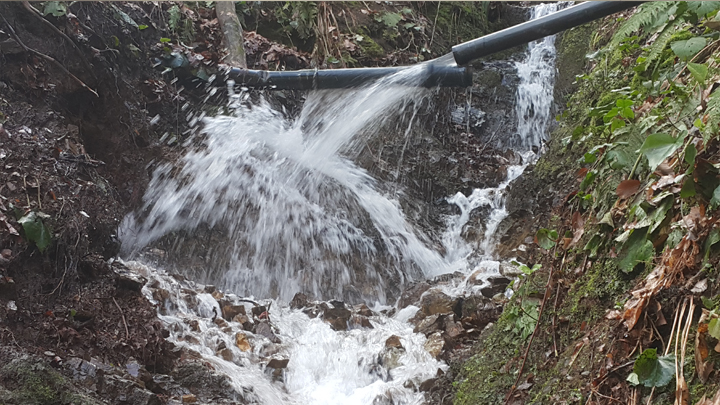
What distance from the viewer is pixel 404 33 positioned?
365 inches

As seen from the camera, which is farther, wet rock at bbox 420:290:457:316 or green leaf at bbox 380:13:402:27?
green leaf at bbox 380:13:402:27

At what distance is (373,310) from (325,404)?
1.75m

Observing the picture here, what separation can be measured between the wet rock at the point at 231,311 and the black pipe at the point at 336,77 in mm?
2932

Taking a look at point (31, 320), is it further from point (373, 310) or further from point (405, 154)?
point (405, 154)

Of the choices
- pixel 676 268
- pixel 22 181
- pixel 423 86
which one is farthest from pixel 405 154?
pixel 676 268

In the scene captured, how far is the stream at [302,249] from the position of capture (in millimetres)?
4387

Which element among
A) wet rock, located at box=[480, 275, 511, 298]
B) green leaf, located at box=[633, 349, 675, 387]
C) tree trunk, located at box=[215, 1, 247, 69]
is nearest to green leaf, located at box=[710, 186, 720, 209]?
green leaf, located at box=[633, 349, 675, 387]

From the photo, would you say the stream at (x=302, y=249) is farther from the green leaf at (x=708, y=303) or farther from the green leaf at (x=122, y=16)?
the green leaf at (x=708, y=303)

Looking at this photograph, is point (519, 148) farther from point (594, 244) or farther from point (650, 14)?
point (594, 244)

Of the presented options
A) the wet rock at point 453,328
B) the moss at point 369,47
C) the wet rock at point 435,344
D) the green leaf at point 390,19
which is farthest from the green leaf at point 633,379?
the green leaf at point 390,19

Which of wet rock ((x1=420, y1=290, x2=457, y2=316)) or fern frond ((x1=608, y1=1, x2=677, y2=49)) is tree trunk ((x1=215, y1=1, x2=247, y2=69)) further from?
fern frond ((x1=608, y1=1, x2=677, y2=49))

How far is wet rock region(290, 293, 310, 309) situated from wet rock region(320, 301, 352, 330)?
0.21m

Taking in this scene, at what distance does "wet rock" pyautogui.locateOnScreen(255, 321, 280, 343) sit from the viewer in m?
4.73

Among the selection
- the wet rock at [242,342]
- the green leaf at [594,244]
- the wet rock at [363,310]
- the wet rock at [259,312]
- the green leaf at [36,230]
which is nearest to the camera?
the green leaf at [594,244]
